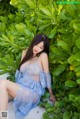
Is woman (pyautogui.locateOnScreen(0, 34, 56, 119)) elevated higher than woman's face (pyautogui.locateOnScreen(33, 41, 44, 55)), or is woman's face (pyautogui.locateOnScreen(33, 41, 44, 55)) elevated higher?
Result: woman's face (pyautogui.locateOnScreen(33, 41, 44, 55))

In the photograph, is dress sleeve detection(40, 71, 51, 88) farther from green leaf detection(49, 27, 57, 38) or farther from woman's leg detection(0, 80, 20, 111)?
green leaf detection(49, 27, 57, 38)

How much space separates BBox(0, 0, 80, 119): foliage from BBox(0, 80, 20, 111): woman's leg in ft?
1.30

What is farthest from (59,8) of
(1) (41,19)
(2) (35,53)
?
(2) (35,53)

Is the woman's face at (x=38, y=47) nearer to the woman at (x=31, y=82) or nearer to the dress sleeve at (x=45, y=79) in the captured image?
the woman at (x=31, y=82)

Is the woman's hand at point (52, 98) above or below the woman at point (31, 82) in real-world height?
below

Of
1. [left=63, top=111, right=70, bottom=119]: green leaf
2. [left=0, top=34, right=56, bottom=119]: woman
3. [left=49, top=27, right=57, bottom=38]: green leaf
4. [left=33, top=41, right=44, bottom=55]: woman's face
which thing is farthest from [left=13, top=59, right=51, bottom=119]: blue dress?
[left=63, top=111, right=70, bottom=119]: green leaf

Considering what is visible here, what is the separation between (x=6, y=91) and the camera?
3805mm

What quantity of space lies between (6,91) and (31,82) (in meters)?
0.36

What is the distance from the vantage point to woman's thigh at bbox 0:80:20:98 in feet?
12.6

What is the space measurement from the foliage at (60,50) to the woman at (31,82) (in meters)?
0.12

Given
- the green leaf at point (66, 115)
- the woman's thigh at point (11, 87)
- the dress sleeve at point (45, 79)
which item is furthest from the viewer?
the dress sleeve at point (45, 79)

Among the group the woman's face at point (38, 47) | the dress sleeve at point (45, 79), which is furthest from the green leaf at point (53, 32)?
the dress sleeve at point (45, 79)

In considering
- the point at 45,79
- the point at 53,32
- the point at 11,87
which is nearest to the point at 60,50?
the point at 53,32

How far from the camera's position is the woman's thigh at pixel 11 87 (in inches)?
151
